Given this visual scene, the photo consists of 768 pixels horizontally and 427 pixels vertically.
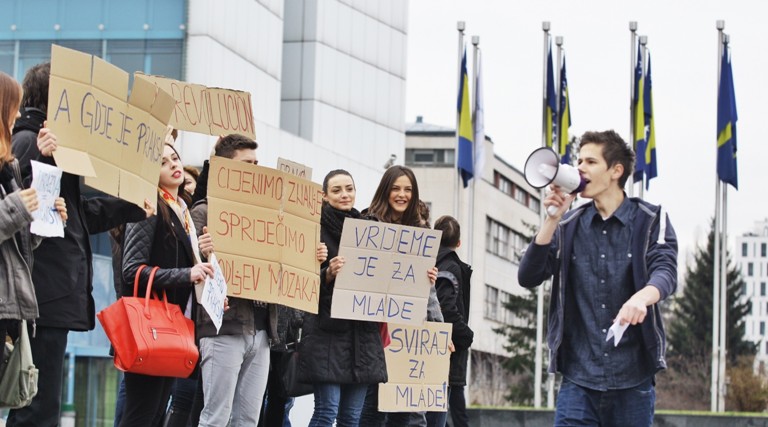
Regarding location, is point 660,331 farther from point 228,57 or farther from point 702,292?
point 702,292

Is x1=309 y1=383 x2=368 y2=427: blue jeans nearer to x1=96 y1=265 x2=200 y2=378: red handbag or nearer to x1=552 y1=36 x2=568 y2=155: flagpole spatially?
x1=96 y1=265 x2=200 y2=378: red handbag

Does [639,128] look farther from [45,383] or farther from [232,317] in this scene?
[45,383]

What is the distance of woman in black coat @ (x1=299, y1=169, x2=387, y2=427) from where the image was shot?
888 centimetres

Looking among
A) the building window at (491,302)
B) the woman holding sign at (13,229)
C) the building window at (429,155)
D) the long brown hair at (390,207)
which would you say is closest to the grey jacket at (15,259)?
the woman holding sign at (13,229)

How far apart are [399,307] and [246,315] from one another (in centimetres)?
168

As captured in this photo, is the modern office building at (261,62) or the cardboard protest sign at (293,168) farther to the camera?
the modern office building at (261,62)

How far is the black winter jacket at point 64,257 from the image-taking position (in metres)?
6.43

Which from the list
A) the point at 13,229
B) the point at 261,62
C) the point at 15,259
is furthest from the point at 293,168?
the point at 261,62

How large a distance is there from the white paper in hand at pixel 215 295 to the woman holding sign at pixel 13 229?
50.1 inches

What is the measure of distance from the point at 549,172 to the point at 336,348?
271cm

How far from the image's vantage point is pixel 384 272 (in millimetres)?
9539

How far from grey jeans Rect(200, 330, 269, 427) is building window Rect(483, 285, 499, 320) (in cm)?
7417

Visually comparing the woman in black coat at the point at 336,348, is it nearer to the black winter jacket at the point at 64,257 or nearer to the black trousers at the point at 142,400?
the black trousers at the point at 142,400

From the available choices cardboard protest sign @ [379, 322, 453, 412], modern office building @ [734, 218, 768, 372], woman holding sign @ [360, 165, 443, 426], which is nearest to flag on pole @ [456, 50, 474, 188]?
cardboard protest sign @ [379, 322, 453, 412]
